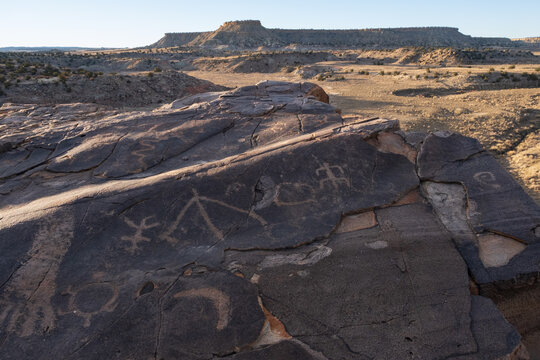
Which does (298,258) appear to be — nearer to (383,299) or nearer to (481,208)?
(383,299)

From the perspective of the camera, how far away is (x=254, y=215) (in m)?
3.86

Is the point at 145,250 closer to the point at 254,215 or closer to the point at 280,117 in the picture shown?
the point at 254,215

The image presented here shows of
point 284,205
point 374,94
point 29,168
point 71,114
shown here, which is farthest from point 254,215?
point 374,94

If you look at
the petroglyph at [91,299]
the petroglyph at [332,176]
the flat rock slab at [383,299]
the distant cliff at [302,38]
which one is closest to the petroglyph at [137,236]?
the petroglyph at [91,299]

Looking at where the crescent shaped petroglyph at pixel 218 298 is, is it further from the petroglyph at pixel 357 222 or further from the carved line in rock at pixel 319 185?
the petroglyph at pixel 357 222

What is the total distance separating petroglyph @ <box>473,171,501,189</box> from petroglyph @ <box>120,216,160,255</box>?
405 centimetres

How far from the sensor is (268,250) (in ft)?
11.6

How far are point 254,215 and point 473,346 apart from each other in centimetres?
243

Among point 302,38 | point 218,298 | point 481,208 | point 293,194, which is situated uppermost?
point 302,38

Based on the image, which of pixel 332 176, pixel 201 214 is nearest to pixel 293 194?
pixel 332 176

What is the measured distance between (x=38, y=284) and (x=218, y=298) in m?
1.75

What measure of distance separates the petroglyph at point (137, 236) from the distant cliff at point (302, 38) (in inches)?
3042

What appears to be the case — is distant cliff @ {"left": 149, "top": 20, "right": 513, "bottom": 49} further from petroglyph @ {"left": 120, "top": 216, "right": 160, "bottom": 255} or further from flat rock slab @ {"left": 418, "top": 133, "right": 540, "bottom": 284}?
petroglyph @ {"left": 120, "top": 216, "right": 160, "bottom": 255}

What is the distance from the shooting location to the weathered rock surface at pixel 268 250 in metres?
2.92
